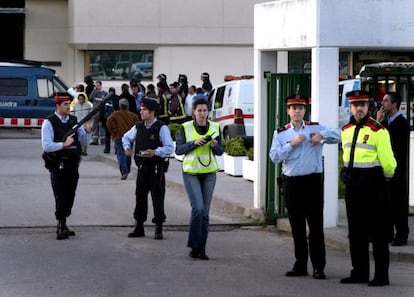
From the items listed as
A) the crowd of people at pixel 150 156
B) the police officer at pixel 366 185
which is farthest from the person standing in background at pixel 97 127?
the police officer at pixel 366 185

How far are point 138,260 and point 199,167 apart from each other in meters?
1.23

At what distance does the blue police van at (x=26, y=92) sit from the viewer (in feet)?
106

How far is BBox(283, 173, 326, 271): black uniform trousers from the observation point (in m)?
10.9

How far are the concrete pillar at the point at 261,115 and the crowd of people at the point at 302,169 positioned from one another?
1.90m

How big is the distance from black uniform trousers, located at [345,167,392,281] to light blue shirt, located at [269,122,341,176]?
49 centimetres

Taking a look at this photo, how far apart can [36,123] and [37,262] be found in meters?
20.9

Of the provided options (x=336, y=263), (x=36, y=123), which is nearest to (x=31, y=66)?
(x=36, y=123)

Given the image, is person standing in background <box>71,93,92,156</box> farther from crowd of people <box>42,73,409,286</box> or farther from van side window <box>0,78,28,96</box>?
crowd of people <box>42,73,409,286</box>

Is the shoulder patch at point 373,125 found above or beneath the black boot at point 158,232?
above

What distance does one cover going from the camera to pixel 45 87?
3291 centimetres

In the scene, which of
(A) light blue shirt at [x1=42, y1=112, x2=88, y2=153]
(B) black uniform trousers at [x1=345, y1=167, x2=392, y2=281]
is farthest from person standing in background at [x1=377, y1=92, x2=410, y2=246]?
(A) light blue shirt at [x1=42, y1=112, x2=88, y2=153]

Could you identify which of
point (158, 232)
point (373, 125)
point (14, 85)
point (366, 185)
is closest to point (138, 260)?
point (158, 232)

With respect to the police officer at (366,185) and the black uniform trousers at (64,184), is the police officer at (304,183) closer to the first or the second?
the police officer at (366,185)

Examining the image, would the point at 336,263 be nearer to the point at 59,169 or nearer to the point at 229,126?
the point at 59,169
